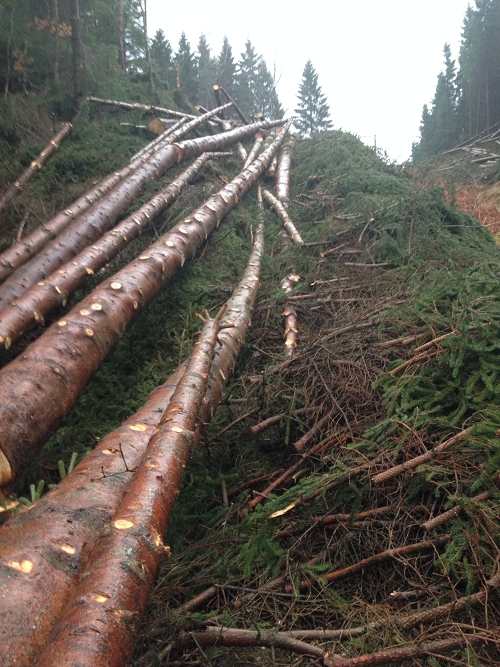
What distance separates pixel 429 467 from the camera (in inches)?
85.7

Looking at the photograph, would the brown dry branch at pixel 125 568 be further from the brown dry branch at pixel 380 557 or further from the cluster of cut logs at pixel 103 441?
the brown dry branch at pixel 380 557

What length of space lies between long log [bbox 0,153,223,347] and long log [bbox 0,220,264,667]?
1756mm

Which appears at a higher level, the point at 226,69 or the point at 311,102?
the point at 226,69

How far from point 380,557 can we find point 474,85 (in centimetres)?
2783

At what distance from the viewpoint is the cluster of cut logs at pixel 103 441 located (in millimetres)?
1381

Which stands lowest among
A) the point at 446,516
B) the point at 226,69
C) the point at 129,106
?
the point at 446,516

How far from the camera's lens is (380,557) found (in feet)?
6.72

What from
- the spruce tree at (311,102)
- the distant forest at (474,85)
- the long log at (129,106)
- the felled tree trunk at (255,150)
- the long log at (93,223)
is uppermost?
the spruce tree at (311,102)

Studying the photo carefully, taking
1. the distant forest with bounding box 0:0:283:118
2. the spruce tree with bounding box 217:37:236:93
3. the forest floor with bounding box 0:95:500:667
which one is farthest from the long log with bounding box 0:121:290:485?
the spruce tree with bounding box 217:37:236:93

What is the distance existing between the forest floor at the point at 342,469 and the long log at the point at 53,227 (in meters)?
2.15

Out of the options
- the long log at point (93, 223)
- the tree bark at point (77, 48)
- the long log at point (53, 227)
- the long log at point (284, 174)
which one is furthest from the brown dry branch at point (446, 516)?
the tree bark at point (77, 48)

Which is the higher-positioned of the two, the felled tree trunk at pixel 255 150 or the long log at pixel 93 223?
the felled tree trunk at pixel 255 150

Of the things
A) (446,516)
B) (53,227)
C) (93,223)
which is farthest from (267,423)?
(53,227)

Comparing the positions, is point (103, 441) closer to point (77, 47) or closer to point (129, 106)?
point (129, 106)
